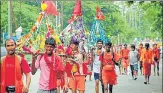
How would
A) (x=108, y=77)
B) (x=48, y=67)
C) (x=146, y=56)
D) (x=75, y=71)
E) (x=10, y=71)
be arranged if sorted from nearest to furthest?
1. (x=10, y=71)
2. (x=48, y=67)
3. (x=75, y=71)
4. (x=108, y=77)
5. (x=146, y=56)

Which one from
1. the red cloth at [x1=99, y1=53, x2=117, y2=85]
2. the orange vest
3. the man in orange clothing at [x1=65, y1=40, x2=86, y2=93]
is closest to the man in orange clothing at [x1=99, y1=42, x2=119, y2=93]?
the red cloth at [x1=99, y1=53, x2=117, y2=85]

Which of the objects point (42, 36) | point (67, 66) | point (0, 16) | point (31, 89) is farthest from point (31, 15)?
point (67, 66)

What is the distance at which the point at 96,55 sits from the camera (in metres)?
13.6

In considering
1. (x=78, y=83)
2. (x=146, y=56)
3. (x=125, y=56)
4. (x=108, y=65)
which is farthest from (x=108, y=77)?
(x=125, y=56)

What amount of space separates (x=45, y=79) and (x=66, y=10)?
41204 millimetres

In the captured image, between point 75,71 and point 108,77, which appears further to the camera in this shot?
point 108,77

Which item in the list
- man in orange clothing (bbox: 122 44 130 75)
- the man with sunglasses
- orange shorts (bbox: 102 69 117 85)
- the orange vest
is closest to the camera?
the orange vest

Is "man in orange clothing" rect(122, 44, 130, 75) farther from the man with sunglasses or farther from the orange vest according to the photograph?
the orange vest

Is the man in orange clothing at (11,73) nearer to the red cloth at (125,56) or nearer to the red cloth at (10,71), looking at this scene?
the red cloth at (10,71)

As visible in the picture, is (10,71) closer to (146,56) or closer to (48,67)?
(48,67)

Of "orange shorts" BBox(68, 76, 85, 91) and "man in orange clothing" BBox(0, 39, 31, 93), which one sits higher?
"man in orange clothing" BBox(0, 39, 31, 93)

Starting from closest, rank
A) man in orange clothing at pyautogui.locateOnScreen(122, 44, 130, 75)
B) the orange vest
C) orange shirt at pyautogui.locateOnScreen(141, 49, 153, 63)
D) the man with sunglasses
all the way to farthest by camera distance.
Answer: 1. the orange vest
2. the man with sunglasses
3. orange shirt at pyautogui.locateOnScreen(141, 49, 153, 63)
4. man in orange clothing at pyautogui.locateOnScreen(122, 44, 130, 75)

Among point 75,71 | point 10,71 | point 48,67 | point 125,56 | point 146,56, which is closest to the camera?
point 10,71

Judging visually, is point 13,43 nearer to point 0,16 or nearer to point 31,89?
point 31,89
